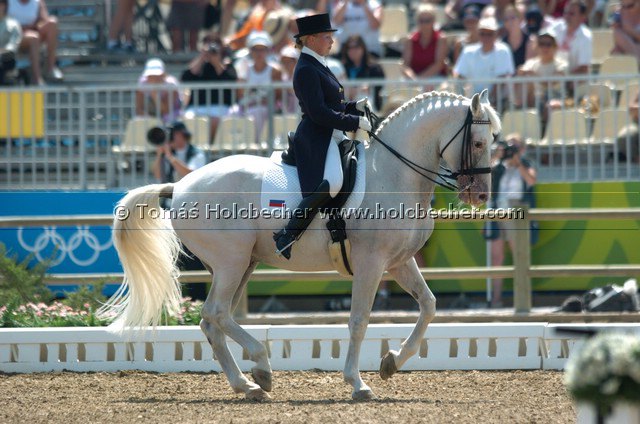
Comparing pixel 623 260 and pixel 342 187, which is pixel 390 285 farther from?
pixel 342 187

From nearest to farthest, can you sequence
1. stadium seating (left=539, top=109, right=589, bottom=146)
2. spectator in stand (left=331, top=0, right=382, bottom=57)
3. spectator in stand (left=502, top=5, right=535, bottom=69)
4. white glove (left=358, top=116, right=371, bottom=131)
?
white glove (left=358, top=116, right=371, bottom=131) < stadium seating (left=539, top=109, right=589, bottom=146) < spectator in stand (left=502, top=5, right=535, bottom=69) < spectator in stand (left=331, top=0, right=382, bottom=57)

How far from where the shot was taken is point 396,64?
13.6m

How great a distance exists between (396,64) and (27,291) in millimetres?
5882

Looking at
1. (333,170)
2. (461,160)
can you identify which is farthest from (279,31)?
(461,160)

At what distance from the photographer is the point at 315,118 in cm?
723

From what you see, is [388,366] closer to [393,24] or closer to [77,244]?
[77,244]

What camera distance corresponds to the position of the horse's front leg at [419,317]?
24.2ft

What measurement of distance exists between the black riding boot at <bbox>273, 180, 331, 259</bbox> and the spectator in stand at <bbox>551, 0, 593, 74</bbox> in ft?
21.2

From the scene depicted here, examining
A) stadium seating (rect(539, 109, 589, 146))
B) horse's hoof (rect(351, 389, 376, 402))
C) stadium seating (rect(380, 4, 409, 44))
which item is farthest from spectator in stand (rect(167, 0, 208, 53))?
horse's hoof (rect(351, 389, 376, 402))

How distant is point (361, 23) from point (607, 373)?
10.8 m

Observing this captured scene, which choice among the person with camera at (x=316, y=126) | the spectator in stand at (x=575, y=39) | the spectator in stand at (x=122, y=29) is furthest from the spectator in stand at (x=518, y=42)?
the person with camera at (x=316, y=126)

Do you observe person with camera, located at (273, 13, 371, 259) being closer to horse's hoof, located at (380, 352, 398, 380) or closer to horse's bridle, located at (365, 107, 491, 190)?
horse's bridle, located at (365, 107, 491, 190)

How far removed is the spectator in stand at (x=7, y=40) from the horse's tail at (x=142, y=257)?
7.08 metres

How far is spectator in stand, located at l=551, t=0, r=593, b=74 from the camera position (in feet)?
42.8
